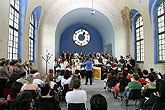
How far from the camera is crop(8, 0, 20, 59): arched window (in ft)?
29.0

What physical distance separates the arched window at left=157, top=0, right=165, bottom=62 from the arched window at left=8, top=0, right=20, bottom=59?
364 inches

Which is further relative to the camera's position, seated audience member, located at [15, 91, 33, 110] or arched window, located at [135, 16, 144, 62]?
arched window, located at [135, 16, 144, 62]

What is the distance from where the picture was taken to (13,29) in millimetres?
9195

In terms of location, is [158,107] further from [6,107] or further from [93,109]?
[6,107]

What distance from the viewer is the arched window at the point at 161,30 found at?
980 centimetres

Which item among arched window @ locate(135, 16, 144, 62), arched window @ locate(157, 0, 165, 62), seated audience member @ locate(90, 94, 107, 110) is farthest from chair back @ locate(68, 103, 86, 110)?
arched window @ locate(135, 16, 144, 62)

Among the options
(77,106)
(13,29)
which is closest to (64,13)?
(13,29)

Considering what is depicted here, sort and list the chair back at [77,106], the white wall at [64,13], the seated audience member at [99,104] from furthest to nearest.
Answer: the white wall at [64,13] → the chair back at [77,106] → the seated audience member at [99,104]

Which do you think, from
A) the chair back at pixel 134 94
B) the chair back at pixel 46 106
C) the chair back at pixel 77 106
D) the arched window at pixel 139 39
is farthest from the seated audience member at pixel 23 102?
the arched window at pixel 139 39

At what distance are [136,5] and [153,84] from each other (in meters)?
9.21

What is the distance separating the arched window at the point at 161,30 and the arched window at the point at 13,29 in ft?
30.3

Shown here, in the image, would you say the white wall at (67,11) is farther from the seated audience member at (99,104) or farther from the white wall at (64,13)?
the seated audience member at (99,104)

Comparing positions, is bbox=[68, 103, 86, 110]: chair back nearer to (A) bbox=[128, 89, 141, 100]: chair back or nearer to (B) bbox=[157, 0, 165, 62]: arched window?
(A) bbox=[128, 89, 141, 100]: chair back

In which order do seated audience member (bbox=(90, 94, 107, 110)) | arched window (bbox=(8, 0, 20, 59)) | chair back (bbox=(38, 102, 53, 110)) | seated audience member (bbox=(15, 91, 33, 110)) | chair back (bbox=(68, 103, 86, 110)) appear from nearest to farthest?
seated audience member (bbox=(90, 94, 107, 110))
seated audience member (bbox=(15, 91, 33, 110))
chair back (bbox=(38, 102, 53, 110))
chair back (bbox=(68, 103, 86, 110))
arched window (bbox=(8, 0, 20, 59))
